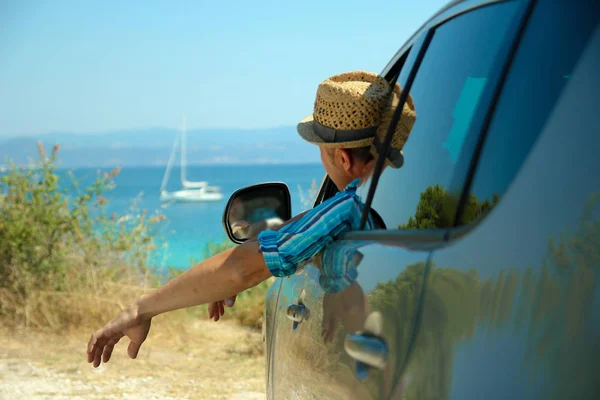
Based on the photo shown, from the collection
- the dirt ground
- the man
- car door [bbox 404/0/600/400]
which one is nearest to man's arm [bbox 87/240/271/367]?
the man

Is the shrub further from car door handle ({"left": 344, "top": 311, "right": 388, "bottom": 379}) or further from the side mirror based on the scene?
car door handle ({"left": 344, "top": 311, "right": 388, "bottom": 379})

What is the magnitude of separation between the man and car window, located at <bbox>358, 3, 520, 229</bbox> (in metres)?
0.06

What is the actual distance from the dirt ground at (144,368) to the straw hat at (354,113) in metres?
3.97

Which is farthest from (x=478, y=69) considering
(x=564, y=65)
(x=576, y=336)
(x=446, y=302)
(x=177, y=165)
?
(x=177, y=165)

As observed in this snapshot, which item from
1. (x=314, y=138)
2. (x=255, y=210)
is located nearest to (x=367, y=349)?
(x=314, y=138)

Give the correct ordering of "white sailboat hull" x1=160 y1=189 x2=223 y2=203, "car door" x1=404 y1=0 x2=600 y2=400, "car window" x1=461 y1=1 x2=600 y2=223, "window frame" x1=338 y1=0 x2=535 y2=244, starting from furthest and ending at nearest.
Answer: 1. "white sailboat hull" x1=160 y1=189 x2=223 y2=203
2. "window frame" x1=338 y1=0 x2=535 y2=244
3. "car window" x1=461 y1=1 x2=600 y2=223
4. "car door" x1=404 y1=0 x2=600 y2=400

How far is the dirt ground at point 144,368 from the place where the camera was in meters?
5.77

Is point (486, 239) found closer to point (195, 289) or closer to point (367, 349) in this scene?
point (367, 349)

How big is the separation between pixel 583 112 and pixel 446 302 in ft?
1.19

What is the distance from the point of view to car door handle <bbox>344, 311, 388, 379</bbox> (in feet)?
4.69

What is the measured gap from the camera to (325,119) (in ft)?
6.86

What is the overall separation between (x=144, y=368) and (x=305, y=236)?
16.3 feet

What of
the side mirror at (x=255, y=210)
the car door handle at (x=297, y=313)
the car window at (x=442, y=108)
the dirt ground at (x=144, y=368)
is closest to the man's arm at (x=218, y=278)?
the car door handle at (x=297, y=313)

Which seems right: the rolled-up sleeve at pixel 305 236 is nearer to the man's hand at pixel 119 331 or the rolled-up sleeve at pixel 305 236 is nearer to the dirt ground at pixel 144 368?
the man's hand at pixel 119 331
